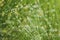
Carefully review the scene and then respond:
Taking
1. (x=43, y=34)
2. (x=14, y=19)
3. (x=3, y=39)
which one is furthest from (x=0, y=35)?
(x=43, y=34)

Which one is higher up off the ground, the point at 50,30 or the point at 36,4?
the point at 36,4

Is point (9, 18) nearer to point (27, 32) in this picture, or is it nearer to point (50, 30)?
point (27, 32)

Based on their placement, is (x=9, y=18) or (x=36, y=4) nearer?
(x=9, y=18)

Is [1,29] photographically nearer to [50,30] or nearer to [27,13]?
[27,13]

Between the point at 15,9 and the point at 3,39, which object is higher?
the point at 15,9

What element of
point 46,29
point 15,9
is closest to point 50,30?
point 46,29

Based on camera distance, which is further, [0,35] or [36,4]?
[36,4]
